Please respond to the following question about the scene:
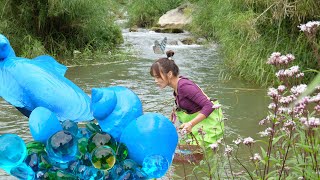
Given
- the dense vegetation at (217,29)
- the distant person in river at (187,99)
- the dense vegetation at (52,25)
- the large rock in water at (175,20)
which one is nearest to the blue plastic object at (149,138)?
the distant person in river at (187,99)

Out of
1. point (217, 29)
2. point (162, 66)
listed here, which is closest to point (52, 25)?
point (217, 29)

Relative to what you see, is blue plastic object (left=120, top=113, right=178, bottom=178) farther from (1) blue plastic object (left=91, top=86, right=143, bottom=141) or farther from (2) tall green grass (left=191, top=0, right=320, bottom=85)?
(2) tall green grass (left=191, top=0, right=320, bottom=85)

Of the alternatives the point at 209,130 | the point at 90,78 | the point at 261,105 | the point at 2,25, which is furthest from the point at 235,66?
the point at 2,25

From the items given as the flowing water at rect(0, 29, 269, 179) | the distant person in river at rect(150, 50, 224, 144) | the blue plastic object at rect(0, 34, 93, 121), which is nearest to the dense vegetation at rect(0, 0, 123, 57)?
the flowing water at rect(0, 29, 269, 179)

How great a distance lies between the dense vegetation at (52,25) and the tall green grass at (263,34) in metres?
3.75

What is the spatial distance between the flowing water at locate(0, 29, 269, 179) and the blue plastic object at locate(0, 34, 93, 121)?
155 centimetres

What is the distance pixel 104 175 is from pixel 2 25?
29.7ft

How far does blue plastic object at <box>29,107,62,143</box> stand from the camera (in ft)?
7.52

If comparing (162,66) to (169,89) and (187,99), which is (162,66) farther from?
(169,89)

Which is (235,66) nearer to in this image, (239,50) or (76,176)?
(239,50)

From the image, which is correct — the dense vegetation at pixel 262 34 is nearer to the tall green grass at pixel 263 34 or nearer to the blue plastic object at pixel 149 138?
the tall green grass at pixel 263 34

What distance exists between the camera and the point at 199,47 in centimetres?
1363

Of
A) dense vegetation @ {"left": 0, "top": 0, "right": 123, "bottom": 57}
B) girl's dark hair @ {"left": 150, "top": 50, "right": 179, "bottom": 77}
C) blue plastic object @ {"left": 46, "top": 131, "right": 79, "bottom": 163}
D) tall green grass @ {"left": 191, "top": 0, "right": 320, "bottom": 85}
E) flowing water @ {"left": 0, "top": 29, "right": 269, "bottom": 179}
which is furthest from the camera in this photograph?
dense vegetation @ {"left": 0, "top": 0, "right": 123, "bottom": 57}

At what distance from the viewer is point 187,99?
157 inches
